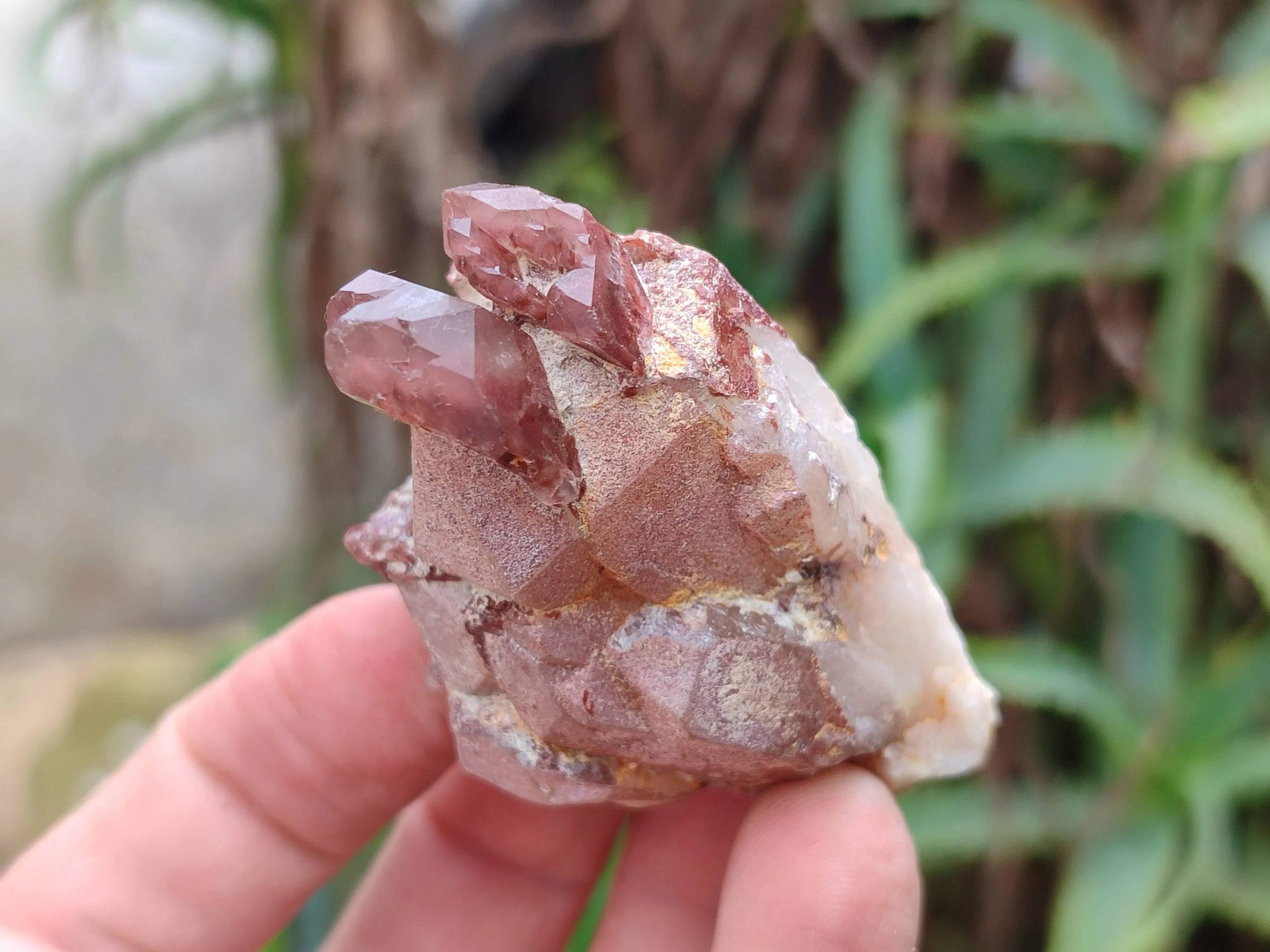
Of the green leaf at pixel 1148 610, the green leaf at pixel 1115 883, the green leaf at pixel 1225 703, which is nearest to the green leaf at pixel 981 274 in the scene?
the green leaf at pixel 1148 610

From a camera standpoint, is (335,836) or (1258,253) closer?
(335,836)

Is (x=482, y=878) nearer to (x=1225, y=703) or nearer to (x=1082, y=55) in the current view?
(x=1225, y=703)

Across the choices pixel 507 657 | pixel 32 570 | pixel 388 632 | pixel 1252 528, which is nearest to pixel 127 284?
pixel 32 570

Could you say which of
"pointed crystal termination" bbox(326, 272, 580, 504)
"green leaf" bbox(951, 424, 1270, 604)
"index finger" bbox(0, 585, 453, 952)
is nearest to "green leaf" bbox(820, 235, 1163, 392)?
"green leaf" bbox(951, 424, 1270, 604)

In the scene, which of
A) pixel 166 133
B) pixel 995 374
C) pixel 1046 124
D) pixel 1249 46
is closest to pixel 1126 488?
pixel 995 374

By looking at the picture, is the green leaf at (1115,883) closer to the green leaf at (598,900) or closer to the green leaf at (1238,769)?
the green leaf at (1238,769)

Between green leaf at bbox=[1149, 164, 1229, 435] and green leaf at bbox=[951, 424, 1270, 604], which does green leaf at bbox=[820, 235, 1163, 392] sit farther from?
green leaf at bbox=[951, 424, 1270, 604]
